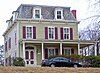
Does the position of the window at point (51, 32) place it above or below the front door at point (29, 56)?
above

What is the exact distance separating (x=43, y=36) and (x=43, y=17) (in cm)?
252

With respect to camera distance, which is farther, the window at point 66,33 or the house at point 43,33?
the window at point 66,33

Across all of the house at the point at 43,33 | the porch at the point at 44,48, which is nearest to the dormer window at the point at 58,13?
the house at the point at 43,33

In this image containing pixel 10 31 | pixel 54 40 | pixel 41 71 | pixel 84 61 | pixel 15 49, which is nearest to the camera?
pixel 41 71

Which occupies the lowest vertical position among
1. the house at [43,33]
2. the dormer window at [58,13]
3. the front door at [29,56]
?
the front door at [29,56]

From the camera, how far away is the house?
137 ft

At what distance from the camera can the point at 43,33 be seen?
42.7 metres

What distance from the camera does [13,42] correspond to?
45656mm

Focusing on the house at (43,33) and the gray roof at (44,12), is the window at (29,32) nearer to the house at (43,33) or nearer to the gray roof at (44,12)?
the house at (43,33)

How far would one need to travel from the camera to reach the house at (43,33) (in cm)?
4175

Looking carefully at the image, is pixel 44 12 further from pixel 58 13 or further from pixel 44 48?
pixel 44 48

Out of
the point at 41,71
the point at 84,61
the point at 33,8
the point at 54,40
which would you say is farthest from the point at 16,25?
the point at 41,71

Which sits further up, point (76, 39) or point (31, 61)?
point (76, 39)

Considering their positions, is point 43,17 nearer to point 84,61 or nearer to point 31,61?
point 31,61
